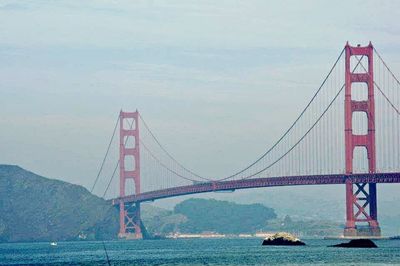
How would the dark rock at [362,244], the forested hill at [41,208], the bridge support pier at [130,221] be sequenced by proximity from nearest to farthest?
the dark rock at [362,244] < the bridge support pier at [130,221] < the forested hill at [41,208]

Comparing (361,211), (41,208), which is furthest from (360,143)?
(41,208)

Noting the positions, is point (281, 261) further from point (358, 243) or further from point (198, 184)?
point (198, 184)

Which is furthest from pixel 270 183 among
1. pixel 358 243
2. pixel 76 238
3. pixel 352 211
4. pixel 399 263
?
pixel 76 238

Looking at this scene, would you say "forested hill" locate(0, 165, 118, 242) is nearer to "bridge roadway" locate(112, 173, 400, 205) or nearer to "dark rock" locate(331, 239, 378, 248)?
"bridge roadway" locate(112, 173, 400, 205)

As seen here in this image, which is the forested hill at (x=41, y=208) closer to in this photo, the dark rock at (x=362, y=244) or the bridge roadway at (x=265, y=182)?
the bridge roadway at (x=265, y=182)

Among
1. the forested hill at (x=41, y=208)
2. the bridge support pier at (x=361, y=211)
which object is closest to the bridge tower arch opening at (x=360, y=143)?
the bridge support pier at (x=361, y=211)

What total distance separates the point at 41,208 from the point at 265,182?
246ft

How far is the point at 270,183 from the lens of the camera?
384 ft

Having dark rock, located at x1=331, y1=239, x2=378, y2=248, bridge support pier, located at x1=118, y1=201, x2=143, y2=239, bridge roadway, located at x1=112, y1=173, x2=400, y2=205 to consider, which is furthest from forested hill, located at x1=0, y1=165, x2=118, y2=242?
dark rock, located at x1=331, y1=239, x2=378, y2=248

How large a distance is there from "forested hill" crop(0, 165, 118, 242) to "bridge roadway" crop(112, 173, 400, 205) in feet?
120

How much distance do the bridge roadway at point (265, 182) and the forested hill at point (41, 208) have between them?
1441 inches

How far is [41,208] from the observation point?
188 meters

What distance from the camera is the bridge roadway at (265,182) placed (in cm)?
10850

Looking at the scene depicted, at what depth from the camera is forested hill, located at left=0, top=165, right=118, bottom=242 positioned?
181875 mm
